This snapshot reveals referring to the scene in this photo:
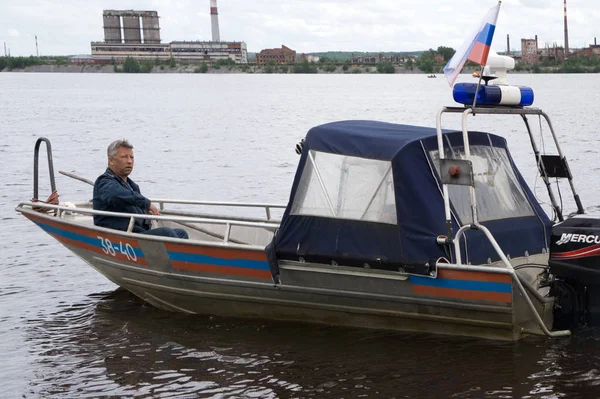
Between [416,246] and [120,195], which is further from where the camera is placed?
[120,195]

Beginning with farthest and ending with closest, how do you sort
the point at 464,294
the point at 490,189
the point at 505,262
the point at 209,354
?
the point at 209,354
the point at 490,189
the point at 464,294
the point at 505,262

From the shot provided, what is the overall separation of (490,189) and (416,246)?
1.33 m

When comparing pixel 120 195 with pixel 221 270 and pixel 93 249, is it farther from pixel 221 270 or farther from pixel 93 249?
pixel 221 270

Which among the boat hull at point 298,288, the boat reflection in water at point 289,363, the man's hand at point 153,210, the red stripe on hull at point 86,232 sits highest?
the man's hand at point 153,210

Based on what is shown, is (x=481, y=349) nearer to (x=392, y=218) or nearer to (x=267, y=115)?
(x=392, y=218)

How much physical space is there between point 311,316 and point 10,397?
3.33 metres

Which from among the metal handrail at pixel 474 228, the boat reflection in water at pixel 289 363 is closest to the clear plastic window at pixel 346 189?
the metal handrail at pixel 474 228

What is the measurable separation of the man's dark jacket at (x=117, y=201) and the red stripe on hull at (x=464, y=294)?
3670 millimetres

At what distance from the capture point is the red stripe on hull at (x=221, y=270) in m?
10.4

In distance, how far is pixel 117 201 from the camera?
1122 centimetres

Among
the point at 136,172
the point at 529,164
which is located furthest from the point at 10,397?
the point at 529,164

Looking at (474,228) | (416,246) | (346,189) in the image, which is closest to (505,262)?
(474,228)

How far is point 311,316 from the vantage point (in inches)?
412

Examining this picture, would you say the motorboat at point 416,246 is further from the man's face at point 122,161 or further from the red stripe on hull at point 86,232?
the man's face at point 122,161
